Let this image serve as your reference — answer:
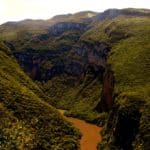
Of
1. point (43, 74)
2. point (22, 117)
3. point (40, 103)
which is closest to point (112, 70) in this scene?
point (40, 103)

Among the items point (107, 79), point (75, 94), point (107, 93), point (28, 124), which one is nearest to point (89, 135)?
point (107, 93)

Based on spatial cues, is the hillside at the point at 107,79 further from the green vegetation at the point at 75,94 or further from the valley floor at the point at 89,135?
the valley floor at the point at 89,135

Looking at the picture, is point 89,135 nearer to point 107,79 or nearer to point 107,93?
point 107,93

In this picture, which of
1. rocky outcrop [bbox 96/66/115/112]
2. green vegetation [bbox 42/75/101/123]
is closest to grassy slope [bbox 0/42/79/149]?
green vegetation [bbox 42/75/101/123]

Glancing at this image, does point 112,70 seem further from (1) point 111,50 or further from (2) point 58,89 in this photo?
(2) point 58,89

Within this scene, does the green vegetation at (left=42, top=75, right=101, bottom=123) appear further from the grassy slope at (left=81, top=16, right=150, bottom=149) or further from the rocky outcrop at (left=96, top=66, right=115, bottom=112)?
the grassy slope at (left=81, top=16, right=150, bottom=149)
